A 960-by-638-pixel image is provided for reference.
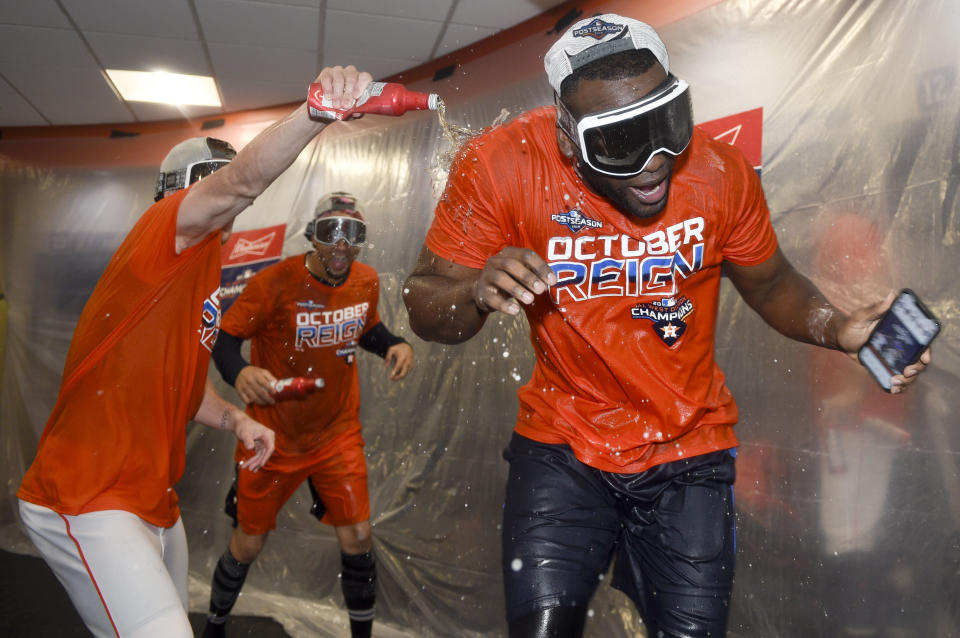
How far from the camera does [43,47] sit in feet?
22.4

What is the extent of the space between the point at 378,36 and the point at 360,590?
432 centimetres

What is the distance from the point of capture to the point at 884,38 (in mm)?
3590

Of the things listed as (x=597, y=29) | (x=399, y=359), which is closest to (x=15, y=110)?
(x=399, y=359)

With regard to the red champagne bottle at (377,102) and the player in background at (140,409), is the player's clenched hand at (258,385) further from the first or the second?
the red champagne bottle at (377,102)

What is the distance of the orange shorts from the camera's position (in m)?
4.71

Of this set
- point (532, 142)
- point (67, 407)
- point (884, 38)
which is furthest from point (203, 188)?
point (884, 38)

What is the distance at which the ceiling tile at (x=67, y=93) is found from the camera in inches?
292

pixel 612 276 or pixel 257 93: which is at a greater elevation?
pixel 257 93

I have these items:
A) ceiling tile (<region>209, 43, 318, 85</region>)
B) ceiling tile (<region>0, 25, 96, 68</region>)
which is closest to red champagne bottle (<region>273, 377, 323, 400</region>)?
ceiling tile (<region>209, 43, 318, 85</region>)

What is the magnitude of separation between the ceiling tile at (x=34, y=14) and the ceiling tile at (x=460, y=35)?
10.2 ft

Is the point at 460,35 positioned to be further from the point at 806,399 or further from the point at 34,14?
the point at 806,399

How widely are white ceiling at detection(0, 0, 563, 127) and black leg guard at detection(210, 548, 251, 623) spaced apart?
4.10 metres

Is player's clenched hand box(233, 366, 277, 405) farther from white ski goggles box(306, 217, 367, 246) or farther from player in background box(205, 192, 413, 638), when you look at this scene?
white ski goggles box(306, 217, 367, 246)

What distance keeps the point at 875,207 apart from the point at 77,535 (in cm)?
347
